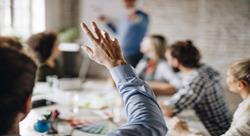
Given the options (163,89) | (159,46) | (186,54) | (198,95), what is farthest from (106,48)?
(159,46)

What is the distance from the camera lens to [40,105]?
2619mm

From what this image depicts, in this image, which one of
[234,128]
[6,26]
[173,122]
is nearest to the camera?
[234,128]

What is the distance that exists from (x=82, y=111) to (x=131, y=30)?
2.82 m

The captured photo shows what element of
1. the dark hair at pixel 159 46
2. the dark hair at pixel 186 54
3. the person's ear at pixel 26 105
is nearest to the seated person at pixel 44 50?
the dark hair at pixel 159 46

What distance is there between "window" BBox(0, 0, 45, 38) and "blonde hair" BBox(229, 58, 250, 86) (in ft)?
11.8

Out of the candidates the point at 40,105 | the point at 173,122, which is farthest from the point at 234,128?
the point at 40,105

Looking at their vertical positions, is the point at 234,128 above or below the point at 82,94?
above

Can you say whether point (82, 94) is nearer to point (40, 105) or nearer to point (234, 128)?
point (40, 105)

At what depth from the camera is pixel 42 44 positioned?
3342 mm

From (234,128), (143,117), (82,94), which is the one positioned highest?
(143,117)

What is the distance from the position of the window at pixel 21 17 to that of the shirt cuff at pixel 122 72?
13.5 ft

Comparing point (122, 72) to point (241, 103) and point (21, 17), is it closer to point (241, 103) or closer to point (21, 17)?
point (241, 103)

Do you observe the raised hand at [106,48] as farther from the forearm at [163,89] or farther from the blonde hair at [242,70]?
the forearm at [163,89]

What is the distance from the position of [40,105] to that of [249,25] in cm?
355
